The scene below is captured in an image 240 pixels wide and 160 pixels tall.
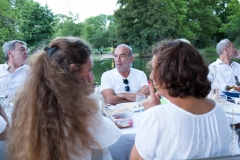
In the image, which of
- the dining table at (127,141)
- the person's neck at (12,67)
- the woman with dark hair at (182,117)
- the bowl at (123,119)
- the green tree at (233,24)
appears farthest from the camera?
the green tree at (233,24)

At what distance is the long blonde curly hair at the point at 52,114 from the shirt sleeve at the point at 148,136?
0.21 metres

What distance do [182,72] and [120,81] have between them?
1996 millimetres

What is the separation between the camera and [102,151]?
106 centimetres

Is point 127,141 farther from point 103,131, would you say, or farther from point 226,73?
point 226,73

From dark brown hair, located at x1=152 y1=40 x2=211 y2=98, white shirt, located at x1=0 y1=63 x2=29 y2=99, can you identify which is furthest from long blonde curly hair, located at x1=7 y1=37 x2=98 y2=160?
white shirt, located at x1=0 y1=63 x2=29 y2=99

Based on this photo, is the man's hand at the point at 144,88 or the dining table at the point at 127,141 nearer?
the dining table at the point at 127,141

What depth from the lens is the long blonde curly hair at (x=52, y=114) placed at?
2.68 feet

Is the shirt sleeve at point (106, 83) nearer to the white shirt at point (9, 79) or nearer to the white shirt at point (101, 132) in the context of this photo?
the white shirt at point (9, 79)

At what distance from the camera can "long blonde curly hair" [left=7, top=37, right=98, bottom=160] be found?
817mm

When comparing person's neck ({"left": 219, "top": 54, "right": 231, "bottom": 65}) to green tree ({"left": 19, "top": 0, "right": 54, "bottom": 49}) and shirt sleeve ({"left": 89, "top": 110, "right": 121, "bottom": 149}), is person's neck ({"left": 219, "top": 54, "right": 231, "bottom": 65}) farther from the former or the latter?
green tree ({"left": 19, "top": 0, "right": 54, "bottom": 49})

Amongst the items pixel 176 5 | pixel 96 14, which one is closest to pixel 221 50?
pixel 96 14

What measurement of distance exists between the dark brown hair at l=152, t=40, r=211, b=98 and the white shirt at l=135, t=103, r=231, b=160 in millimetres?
91

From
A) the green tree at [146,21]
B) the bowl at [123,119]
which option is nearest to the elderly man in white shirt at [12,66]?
the bowl at [123,119]

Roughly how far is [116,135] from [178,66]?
44 cm
